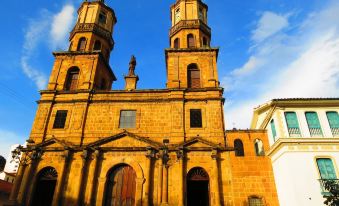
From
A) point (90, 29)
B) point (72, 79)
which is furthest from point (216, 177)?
point (90, 29)

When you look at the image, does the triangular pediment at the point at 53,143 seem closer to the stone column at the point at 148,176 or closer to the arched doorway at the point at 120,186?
the arched doorway at the point at 120,186

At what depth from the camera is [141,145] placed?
18578 mm

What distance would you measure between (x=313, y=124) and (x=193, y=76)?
9621mm

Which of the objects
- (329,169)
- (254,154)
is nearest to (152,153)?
(254,154)

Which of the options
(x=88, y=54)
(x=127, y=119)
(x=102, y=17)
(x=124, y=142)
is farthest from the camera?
(x=102, y=17)

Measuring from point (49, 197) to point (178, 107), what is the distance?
432 inches

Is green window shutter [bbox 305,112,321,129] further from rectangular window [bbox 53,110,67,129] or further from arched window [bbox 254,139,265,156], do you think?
rectangular window [bbox 53,110,67,129]

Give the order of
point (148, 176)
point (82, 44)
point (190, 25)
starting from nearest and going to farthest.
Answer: point (148, 176)
point (190, 25)
point (82, 44)

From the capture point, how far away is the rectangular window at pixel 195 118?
1928 centimetres

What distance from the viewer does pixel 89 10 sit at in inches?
1040

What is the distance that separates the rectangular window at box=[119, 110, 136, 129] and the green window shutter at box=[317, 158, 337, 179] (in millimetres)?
12937

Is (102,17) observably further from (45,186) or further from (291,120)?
(291,120)

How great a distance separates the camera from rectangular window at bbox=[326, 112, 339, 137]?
1809 centimetres

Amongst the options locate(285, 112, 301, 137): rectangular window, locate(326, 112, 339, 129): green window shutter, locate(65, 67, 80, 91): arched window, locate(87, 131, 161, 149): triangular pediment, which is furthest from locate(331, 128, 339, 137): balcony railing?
locate(65, 67, 80, 91): arched window
